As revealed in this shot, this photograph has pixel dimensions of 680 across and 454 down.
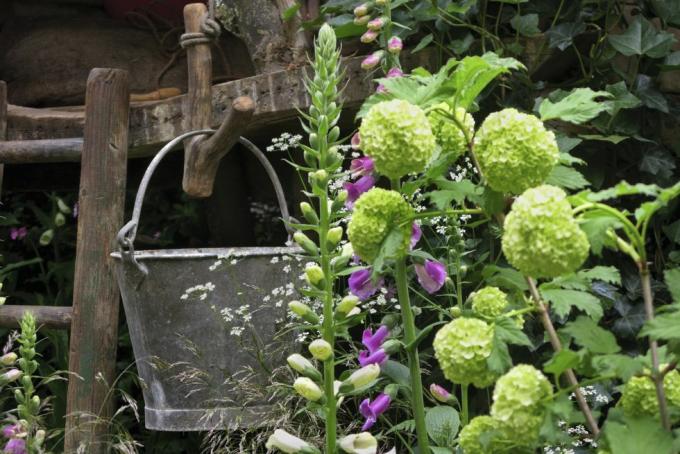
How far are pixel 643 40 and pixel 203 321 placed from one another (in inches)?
50.1

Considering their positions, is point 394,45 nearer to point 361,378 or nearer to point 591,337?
point 361,378

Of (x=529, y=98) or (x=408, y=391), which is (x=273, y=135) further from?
(x=408, y=391)

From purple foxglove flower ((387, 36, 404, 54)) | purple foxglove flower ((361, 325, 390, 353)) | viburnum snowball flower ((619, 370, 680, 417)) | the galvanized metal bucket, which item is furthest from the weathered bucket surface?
viburnum snowball flower ((619, 370, 680, 417))

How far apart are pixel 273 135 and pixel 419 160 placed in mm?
2004

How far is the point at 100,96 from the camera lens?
2.63 m

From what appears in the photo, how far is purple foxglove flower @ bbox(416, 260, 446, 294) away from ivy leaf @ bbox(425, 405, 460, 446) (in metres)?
0.29

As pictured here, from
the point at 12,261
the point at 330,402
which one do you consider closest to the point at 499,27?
the point at 330,402

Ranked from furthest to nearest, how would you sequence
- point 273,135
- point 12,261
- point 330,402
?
point 12,261 → point 273,135 → point 330,402

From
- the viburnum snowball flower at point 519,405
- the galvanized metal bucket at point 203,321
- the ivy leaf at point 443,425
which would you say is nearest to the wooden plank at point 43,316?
the galvanized metal bucket at point 203,321

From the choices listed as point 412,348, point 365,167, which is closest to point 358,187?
point 365,167

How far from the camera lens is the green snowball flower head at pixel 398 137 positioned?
96 cm

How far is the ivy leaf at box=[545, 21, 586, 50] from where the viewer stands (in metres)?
2.24

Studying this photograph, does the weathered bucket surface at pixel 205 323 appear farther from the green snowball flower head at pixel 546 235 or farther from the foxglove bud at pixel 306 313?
the green snowball flower head at pixel 546 235

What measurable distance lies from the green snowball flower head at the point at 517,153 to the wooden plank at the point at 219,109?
1.30 meters
